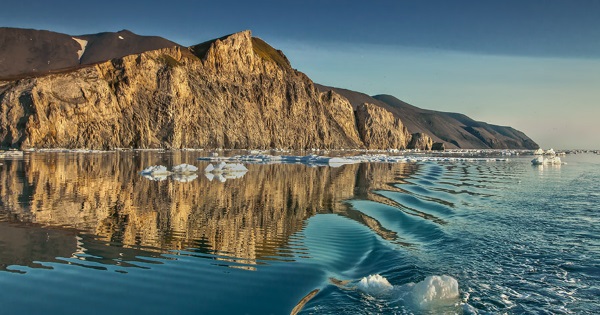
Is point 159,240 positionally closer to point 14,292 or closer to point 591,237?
point 14,292

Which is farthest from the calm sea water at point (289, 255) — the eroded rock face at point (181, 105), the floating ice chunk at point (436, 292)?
the eroded rock face at point (181, 105)

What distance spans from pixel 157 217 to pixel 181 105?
4347 inches

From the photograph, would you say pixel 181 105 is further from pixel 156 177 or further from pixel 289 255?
pixel 289 255

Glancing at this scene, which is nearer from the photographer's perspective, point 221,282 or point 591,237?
point 221,282

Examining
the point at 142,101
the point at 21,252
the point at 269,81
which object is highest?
the point at 269,81

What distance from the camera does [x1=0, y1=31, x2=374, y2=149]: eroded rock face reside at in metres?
89.7

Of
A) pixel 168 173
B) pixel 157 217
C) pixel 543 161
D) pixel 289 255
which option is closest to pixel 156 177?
pixel 168 173

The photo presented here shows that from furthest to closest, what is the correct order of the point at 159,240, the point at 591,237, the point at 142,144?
the point at 142,144, the point at 591,237, the point at 159,240

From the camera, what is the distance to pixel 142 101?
112 meters

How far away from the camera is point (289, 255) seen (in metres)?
9.84

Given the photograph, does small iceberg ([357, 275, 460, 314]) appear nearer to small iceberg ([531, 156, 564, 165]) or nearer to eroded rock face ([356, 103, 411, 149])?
small iceberg ([531, 156, 564, 165])

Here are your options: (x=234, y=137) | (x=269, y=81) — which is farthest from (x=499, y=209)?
(x=269, y=81)

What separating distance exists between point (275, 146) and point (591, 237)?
138158 millimetres

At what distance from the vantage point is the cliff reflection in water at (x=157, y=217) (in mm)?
9930
